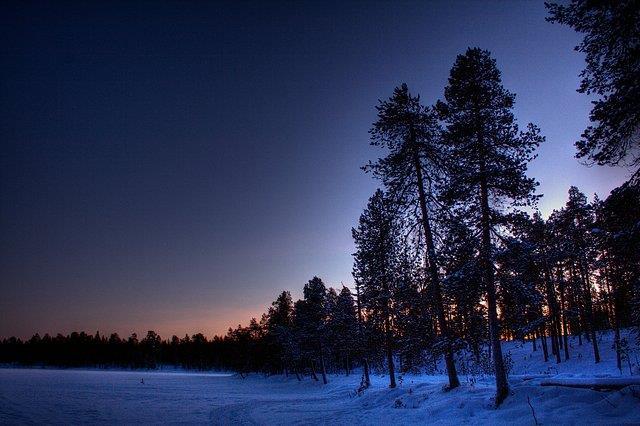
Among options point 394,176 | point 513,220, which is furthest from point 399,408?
point 394,176

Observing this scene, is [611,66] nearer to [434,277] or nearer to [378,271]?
[434,277]

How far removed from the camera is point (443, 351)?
17.5 meters

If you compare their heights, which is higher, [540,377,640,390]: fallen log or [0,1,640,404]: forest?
[0,1,640,404]: forest

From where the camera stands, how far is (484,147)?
1504 centimetres

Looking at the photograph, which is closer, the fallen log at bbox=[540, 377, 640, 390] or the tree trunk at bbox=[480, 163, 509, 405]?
the fallen log at bbox=[540, 377, 640, 390]

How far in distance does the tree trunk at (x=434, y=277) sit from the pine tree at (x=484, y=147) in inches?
120

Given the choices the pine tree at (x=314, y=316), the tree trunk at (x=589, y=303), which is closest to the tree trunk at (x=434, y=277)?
the tree trunk at (x=589, y=303)

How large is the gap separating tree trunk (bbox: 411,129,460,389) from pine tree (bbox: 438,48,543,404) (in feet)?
10.0

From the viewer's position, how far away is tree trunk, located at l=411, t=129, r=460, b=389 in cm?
1769

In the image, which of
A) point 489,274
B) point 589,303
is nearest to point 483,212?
point 489,274

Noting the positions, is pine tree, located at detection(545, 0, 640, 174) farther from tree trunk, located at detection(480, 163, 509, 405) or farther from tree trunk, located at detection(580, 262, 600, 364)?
tree trunk, located at detection(580, 262, 600, 364)

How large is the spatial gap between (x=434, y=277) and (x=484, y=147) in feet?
23.1

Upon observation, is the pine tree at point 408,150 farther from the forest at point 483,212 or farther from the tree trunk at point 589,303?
the tree trunk at point 589,303

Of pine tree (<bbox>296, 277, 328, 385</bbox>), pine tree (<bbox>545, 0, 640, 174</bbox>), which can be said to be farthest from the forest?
pine tree (<bbox>296, 277, 328, 385</bbox>)
